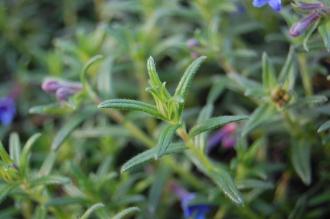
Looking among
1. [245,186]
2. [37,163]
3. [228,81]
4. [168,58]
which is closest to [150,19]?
[168,58]

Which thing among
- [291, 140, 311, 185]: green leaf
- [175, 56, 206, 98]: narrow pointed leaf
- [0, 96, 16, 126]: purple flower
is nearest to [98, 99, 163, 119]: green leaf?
[175, 56, 206, 98]: narrow pointed leaf

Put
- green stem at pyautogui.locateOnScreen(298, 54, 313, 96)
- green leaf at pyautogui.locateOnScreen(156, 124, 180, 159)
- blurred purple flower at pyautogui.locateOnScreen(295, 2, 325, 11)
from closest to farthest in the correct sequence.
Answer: green leaf at pyautogui.locateOnScreen(156, 124, 180, 159)
blurred purple flower at pyautogui.locateOnScreen(295, 2, 325, 11)
green stem at pyautogui.locateOnScreen(298, 54, 313, 96)

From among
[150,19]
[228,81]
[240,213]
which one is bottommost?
[240,213]

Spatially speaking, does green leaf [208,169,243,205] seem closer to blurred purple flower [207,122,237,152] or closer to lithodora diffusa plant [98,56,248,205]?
lithodora diffusa plant [98,56,248,205]

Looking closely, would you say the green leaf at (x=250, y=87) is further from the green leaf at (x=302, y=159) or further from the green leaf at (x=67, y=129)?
the green leaf at (x=67, y=129)

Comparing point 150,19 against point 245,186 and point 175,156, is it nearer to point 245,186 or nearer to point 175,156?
point 175,156

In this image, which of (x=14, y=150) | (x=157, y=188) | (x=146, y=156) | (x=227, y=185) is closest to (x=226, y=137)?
(x=157, y=188)
